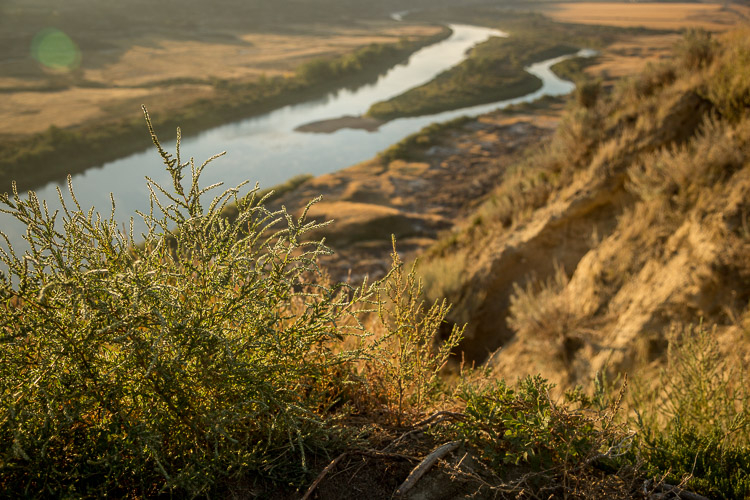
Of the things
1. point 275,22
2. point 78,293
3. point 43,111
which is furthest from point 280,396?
point 275,22

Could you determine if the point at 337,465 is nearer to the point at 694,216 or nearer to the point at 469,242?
the point at 694,216

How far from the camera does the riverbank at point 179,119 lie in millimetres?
11844

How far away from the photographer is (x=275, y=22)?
56.2 meters

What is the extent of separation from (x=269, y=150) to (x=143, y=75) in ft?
29.7

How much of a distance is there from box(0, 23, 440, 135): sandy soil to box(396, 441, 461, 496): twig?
14.8 metres

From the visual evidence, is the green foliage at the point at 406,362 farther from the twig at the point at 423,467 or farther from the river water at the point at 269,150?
the river water at the point at 269,150

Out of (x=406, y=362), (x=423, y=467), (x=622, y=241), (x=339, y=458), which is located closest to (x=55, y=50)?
(x=622, y=241)

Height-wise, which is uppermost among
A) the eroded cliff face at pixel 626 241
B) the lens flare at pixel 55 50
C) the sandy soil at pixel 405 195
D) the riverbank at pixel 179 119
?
the lens flare at pixel 55 50

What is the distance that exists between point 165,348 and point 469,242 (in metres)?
7.21

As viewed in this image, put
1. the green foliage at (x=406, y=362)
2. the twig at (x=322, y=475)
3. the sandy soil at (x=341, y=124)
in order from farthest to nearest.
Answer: the sandy soil at (x=341, y=124)
the green foliage at (x=406, y=362)
the twig at (x=322, y=475)

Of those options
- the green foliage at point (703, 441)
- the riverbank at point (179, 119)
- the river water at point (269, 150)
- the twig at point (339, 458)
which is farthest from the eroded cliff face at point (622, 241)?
the riverbank at point (179, 119)

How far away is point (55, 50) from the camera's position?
2034 centimetres

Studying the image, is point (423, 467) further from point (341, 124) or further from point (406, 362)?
point (341, 124)

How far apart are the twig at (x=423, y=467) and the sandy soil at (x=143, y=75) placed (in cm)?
1480
